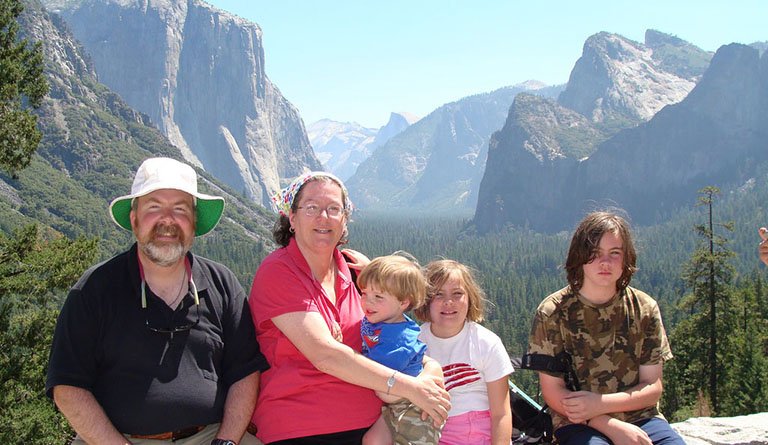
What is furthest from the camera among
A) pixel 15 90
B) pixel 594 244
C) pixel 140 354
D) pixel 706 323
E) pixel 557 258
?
pixel 557 258

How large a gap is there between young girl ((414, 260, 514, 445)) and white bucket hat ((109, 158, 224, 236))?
5.11 ft

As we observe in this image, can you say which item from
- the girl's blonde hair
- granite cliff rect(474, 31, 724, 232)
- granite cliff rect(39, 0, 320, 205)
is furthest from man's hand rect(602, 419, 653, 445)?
granite cliff rect(39, 0, 320, 205)

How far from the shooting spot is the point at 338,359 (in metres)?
3.20

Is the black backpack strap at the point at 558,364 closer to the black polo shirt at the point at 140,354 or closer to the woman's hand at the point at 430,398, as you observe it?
the woman's hand at the point at 430,398

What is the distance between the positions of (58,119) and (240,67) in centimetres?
8649

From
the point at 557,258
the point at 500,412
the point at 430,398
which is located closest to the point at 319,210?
the point at 430,398

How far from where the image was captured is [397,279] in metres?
3.36

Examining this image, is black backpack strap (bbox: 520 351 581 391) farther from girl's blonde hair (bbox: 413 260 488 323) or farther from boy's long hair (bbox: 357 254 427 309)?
boy's long hair (bbox: 357 254 427 309)

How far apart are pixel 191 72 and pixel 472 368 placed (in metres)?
200

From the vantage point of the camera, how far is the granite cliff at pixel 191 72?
6944 inches

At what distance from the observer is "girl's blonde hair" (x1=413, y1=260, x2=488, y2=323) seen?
365 cm

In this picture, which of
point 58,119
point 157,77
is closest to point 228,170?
point 157,77

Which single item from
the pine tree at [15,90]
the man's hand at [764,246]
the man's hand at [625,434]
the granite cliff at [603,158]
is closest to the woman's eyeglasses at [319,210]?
the man's hand at [625,434]

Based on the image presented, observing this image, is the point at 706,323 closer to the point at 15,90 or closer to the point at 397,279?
the point at 397,279
